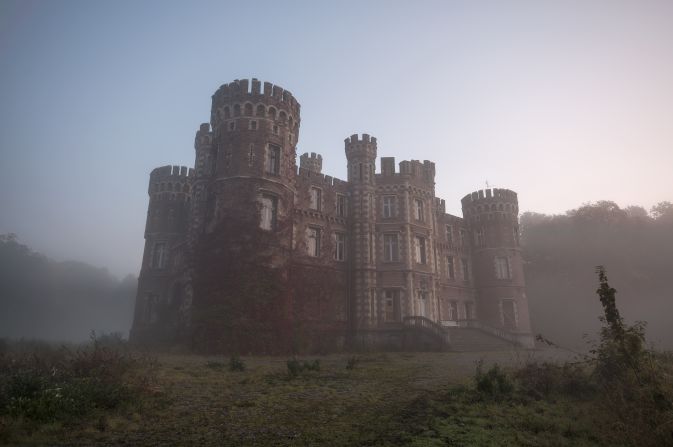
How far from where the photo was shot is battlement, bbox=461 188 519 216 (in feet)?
130

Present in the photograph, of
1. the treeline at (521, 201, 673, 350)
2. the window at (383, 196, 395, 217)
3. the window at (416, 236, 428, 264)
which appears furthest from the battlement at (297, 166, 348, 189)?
the treeline at (521, 201, 673, 350)

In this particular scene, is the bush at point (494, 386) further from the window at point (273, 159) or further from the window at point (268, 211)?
the window at point (273, 159)

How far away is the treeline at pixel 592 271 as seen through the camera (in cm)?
4338

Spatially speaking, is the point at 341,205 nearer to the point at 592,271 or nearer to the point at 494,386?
the point at 494,386

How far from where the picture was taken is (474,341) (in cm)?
2894

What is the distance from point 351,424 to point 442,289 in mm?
29925

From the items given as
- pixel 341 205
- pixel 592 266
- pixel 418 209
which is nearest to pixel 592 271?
pixel 592 266

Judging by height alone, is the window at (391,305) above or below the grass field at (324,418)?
above

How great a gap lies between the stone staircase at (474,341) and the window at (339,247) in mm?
9653

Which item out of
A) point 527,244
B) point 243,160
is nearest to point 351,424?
point 243,160

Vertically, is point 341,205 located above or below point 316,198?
below

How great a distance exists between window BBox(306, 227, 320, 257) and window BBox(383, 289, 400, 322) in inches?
239

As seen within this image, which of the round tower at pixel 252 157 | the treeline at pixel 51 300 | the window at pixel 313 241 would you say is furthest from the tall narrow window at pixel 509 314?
the treeline at pixel 51 300

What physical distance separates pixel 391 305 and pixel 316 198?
9.88m
